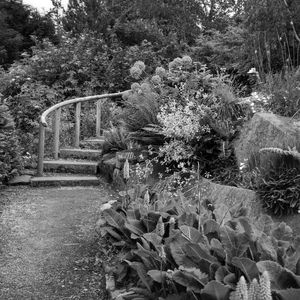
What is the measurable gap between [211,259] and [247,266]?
10.8 inches

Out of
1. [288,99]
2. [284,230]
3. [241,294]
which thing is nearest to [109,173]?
[288,99]

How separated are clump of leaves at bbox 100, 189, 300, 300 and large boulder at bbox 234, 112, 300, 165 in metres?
1.26

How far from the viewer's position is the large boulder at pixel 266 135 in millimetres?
4043

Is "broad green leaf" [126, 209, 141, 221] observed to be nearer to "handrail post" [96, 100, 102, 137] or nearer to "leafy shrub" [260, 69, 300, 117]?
"leafy shrub" [260, 69, 300, 117]

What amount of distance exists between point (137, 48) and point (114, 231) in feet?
34.6

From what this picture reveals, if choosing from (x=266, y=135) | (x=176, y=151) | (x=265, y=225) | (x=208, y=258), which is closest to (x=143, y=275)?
(x=208, y=258)

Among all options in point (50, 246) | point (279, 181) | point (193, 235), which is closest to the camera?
point (193, 235)

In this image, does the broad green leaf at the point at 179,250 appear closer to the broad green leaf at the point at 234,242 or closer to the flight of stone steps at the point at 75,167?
the broad green leaf at the point at 234,242

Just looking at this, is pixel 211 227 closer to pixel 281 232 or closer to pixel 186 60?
pixel 281 232

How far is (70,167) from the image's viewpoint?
25.2ft

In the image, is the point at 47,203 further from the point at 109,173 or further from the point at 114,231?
the point at 114,231

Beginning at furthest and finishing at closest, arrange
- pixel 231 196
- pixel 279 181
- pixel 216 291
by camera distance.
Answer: pixel 231 196 → pixel 279 181 → pixel 216 291

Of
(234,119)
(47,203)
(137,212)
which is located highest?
(234,119)

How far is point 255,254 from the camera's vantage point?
2385 millimetres
